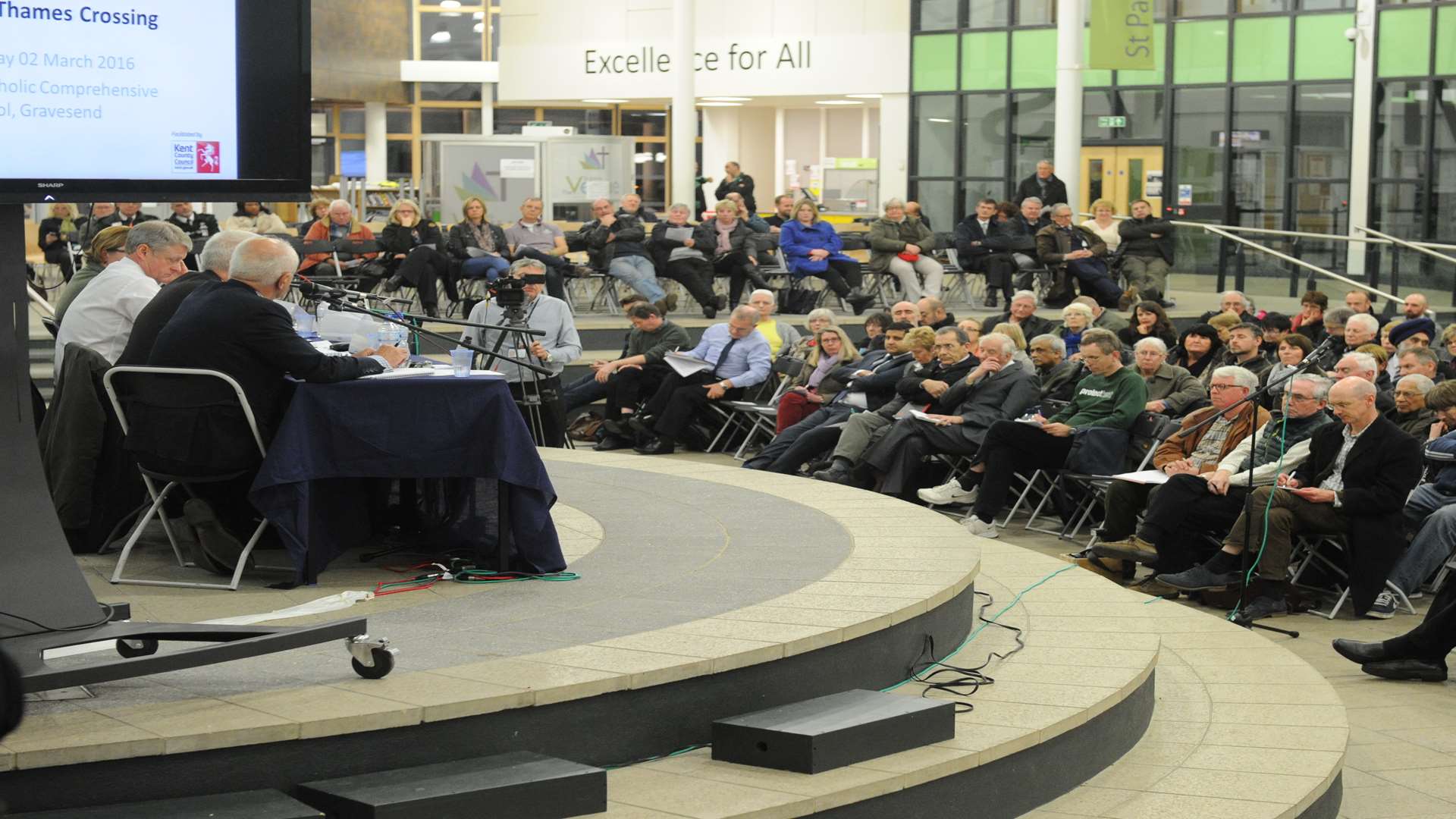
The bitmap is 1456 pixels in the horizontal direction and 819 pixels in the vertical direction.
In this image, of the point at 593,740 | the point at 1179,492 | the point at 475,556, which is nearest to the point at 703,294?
the point at 1179,492

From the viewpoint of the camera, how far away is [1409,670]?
6.80 m

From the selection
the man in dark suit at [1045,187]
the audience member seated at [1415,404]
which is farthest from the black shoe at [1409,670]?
the man in dark suit at [1045,187]

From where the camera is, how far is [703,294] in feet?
53.9

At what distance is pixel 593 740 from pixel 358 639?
0.64 meters

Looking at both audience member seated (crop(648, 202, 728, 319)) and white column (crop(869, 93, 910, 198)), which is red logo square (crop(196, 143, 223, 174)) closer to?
audience member seated (crop(648, 202, 728, 319))

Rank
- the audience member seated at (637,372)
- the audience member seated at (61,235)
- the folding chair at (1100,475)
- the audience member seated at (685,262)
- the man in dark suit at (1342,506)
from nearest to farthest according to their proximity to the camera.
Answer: the man in dark suit at (1342,506) < the folding chair at (1100,475) < the audience member seated at (637,372) < the audience member seated at (61,235) < the audience member seated at (685,262)

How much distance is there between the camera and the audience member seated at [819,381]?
11.6 meters

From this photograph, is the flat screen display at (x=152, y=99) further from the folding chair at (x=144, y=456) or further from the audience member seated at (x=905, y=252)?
the audience member seated at (x=905, y=252)

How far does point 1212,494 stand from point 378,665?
541 centimetres

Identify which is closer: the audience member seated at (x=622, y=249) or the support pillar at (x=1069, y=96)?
the audience member seated at (x=622, y=249)

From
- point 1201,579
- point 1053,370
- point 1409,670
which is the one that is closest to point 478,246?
point 1053,370

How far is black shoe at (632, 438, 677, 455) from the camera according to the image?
41.2 ft

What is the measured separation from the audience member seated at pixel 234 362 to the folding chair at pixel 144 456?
3 cm

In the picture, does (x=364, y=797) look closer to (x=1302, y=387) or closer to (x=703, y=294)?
(x=1302, y=387)
